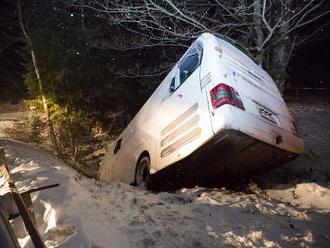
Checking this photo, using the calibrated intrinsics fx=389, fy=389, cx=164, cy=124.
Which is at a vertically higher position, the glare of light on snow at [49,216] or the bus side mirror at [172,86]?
the bus side mirror at [172,86]

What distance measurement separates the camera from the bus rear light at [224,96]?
16.6 feet

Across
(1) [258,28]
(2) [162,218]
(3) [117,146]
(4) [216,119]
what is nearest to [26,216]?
(2) [162,218]

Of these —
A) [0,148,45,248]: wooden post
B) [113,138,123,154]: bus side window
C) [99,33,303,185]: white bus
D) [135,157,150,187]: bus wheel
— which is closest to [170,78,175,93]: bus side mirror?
[99,33,303,185]: white bus

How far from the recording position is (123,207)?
15.5 ft

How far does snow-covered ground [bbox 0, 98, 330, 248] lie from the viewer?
12.8ft

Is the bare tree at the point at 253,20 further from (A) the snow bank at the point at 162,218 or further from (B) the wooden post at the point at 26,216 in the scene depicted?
(B) the wooden post at the point at 26,216

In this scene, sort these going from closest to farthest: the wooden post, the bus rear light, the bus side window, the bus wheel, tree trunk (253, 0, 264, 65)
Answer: the wooden post → the bus rear light → the bus wheel → the bus side window → tree trunk (253, 0, 264, 65)

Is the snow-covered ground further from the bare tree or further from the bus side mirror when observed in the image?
the bare tree

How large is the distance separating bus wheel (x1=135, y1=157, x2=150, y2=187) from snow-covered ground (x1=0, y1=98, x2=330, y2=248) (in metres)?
0.75

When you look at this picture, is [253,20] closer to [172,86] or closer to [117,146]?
[117,146]

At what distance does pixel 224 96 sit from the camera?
5.08 metres

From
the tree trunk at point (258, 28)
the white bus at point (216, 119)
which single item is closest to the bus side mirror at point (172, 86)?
the white bus at point (216, 119)

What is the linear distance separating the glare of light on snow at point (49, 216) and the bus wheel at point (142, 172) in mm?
2105

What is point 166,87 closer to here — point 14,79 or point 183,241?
point 183,241
